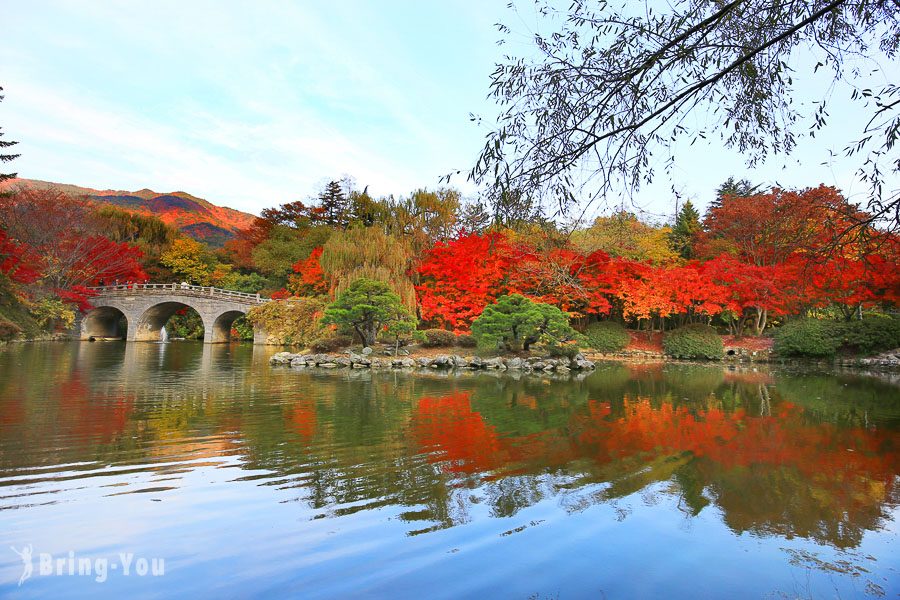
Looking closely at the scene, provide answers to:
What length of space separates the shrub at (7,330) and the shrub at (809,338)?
25.8 m

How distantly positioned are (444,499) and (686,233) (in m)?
25.9

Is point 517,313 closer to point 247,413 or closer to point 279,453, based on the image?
point 247,413

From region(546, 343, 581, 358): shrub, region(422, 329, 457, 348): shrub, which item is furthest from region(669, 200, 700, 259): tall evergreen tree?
region(422, 329, 457, 348): shrub

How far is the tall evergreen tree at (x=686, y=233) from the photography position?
23.4 m

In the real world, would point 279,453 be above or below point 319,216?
below

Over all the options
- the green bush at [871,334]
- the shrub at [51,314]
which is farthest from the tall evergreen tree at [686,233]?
the shrub at [51,314]

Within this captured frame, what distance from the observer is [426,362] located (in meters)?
13.4

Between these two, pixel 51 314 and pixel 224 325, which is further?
pixel 224 325

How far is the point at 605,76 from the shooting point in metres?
2.97

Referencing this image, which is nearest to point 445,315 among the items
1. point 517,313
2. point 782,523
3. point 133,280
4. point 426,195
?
point 517,313

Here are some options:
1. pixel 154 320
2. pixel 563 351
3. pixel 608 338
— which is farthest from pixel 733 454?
pixel 154 320

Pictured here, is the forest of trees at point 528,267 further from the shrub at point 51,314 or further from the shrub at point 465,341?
the shrub at point 465,341

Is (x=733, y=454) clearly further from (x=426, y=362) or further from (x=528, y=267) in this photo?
(x=528, y=267)

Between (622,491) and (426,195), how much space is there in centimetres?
1795
